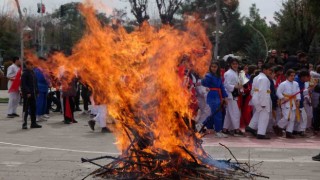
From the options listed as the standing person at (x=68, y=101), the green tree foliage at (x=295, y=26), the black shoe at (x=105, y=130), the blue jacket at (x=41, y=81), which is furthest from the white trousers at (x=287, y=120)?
the green tree foliage at (x=295, y=26)

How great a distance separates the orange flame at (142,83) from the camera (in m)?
7.03

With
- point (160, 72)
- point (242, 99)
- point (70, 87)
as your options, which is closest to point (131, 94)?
point (160, 72)

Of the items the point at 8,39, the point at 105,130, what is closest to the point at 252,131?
the point at 105,130

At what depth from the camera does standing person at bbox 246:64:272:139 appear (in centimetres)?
1198

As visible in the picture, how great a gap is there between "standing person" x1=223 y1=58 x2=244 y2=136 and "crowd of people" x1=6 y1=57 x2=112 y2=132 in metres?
3.12

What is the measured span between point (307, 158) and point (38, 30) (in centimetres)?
3202

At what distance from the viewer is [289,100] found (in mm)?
12336

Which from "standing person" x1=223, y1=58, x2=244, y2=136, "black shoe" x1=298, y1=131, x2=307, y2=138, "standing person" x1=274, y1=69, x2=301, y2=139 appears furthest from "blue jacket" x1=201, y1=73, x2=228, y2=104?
"black shoe" x1=298, y1=131, x2=307, y2=138

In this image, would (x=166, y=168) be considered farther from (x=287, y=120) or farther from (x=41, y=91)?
(x=41, y=91)

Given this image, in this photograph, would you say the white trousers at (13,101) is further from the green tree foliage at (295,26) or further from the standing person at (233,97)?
the green tree foliage at (295,26)

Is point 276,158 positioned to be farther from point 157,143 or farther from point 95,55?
point 95,55

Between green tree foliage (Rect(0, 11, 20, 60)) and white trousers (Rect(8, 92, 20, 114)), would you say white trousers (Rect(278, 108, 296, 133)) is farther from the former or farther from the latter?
A: green tree foliage (Rect(0, 11, 20, 60))

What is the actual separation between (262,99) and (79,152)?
4.65 metres

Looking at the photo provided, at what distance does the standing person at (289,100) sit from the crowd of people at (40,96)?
445cm
